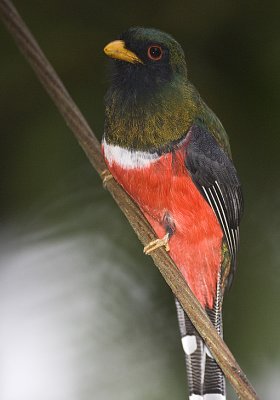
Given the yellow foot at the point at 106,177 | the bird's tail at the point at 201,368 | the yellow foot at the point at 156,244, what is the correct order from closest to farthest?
the yellow foot at the point at 156,244 < the yellow foot at the point at 106,177 < the bird's tail at the point at 201,368

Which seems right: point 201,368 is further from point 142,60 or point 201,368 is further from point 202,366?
point 142,60

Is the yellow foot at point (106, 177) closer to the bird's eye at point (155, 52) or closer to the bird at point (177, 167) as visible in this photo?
the bird at point (177, 167)

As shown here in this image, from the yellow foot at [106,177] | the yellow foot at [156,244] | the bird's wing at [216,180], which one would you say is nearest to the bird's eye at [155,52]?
the bird's wing at [216,180]

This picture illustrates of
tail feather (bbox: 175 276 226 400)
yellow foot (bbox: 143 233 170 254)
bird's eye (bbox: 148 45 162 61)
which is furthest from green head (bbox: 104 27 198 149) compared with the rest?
tail feather (bbox: 175 276 226 400)

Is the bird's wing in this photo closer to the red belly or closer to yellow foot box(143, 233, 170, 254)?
the red belly

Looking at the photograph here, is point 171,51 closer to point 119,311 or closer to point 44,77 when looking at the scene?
point 44,77

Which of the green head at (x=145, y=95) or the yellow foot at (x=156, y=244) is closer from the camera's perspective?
the yellow foot at (x=156, y=244)

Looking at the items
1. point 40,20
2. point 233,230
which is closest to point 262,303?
point 233,230

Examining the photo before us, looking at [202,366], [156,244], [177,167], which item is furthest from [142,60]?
[202,366]
